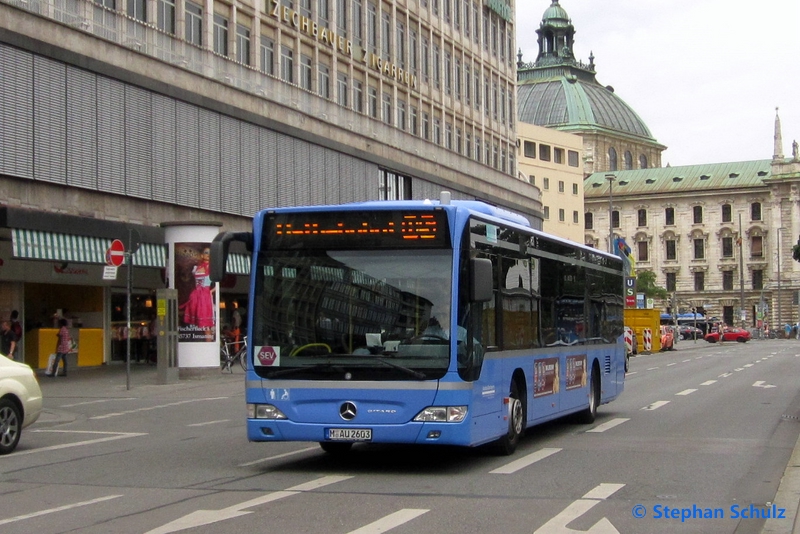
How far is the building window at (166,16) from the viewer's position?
120 ft

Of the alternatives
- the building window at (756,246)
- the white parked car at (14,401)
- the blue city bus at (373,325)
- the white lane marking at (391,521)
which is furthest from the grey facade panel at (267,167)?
the building window at (756,246)

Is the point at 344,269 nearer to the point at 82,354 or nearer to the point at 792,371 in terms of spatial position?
the point at 82,354

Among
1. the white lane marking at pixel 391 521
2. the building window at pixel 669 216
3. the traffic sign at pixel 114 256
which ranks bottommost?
the white lane marking at pixel 391 521

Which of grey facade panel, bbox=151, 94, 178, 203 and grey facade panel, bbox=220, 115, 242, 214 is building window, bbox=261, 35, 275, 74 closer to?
grey facade panel, bbox=220, 115, 242, 214

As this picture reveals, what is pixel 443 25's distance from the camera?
59938mm

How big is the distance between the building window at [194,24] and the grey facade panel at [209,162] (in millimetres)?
2458

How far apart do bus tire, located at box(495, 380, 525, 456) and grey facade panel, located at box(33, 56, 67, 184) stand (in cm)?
1968

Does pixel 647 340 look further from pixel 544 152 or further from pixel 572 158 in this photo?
pixel 572 158

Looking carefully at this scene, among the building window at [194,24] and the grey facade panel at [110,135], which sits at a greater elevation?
the building window at [194,24]

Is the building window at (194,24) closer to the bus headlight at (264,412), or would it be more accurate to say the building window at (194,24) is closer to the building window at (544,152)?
the bus headlight at (264,412)

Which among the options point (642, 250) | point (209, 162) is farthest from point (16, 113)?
point (642, 250)

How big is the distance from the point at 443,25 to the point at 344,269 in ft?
162

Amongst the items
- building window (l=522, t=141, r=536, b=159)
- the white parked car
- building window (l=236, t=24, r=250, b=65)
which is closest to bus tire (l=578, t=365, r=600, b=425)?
the white parked car

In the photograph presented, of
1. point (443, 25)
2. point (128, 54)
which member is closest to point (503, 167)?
point (443, 25)
